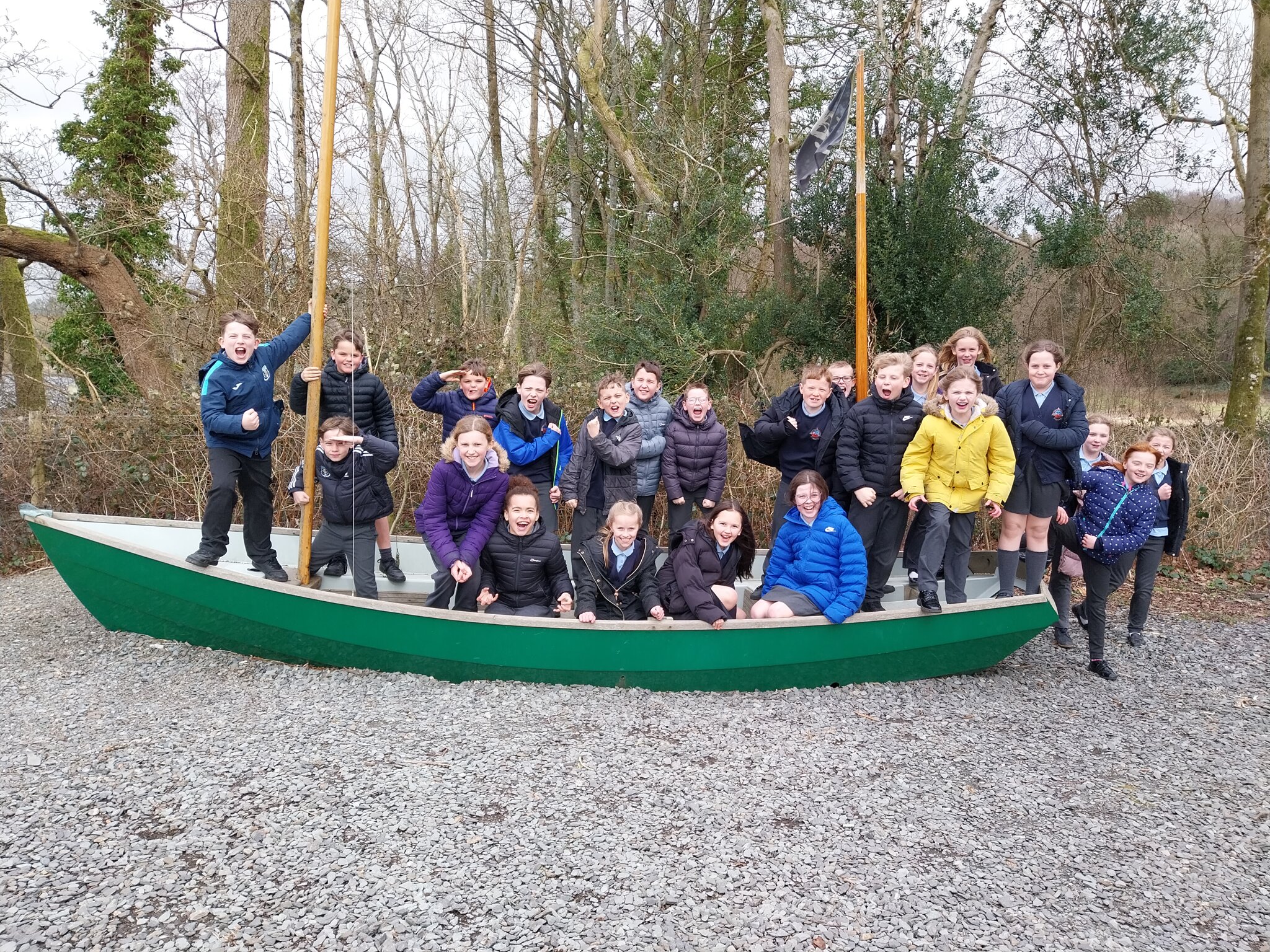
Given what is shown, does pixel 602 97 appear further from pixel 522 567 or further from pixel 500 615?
pixel 500 615

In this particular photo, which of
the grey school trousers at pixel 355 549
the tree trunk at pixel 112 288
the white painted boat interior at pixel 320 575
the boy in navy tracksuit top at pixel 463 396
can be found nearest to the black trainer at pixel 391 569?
the white painted boat interior at pixel 320 575

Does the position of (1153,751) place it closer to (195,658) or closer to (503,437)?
(503,437)

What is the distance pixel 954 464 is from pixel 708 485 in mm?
1491

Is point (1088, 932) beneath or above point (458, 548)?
beneath

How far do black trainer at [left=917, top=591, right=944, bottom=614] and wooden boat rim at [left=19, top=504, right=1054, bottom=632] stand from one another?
0.03 metres

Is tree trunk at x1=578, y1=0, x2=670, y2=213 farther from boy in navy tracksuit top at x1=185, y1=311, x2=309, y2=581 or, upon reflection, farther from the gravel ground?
the gravel ground

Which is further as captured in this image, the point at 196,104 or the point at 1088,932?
the point at 196,104

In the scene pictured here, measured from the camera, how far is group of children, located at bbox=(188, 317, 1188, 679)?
4.60m

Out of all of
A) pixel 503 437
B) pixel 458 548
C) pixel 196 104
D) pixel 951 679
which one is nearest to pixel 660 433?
pixel 503 437

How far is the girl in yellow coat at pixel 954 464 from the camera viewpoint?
4.63m

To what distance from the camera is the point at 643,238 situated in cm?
1052

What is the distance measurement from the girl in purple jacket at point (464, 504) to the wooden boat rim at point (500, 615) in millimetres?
254

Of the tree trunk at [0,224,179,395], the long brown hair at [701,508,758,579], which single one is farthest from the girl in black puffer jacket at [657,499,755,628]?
the tree trunk at [0,224,179,395]

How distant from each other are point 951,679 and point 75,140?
39.9 ft
